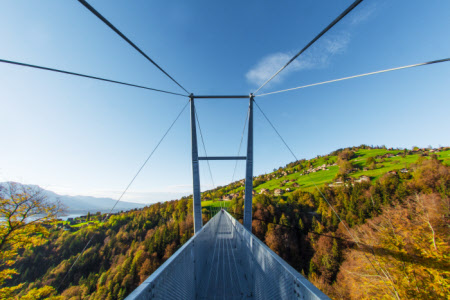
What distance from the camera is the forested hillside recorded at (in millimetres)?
12375

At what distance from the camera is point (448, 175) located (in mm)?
35312

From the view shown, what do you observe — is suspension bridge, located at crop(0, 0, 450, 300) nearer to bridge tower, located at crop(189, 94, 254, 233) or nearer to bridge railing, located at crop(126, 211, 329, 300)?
bridge railing, located at crop(126, 211, 329, 300)

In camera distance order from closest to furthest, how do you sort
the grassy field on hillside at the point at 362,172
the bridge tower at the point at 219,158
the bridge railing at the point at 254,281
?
the bridge railing at the point at 254,281 → the bridge tower at the point at 219,158 → the grassy field on hillside at the point at 362,172

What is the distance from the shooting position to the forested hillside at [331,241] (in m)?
12.4

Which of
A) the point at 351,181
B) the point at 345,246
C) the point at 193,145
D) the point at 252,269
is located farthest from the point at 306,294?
the point at 351,181

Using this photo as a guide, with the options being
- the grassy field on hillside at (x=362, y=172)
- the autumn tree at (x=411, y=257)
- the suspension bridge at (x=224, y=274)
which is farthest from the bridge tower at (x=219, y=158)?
the grassy field on hillside at (x=362, y=172)

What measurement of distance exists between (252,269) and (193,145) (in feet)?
17.4

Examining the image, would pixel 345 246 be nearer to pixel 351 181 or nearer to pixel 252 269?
pixel 351 181

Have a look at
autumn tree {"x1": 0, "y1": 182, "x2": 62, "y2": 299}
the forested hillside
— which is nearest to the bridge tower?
the forested hillside

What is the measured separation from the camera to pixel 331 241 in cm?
3756

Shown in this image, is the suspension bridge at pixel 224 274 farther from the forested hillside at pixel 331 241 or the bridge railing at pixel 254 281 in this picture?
the forested hillside at pixel 331 241

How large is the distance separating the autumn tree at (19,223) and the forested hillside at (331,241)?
473mm

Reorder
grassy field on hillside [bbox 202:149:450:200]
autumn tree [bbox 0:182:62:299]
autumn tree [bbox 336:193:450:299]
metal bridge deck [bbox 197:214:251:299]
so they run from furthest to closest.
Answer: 1. grassy field on hillside [bbox 202:149:450:200]
2. autumn tree [bbox 336:193:450:299]
3. autumn tree [bbox 0:182:62:299]
4. metal bridge deck [bbox 197:214:251:299]

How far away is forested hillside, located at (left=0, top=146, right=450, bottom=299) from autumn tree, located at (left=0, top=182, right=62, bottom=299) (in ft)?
1.55
